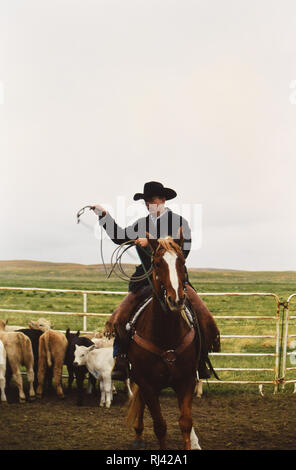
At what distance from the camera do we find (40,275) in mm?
74062

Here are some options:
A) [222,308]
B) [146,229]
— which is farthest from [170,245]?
[222,308]

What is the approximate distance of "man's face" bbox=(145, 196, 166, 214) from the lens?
5793 mm

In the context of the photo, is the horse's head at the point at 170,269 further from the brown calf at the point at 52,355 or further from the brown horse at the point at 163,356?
the brown calf at the point at 52,355

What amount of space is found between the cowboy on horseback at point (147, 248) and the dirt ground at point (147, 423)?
44.2 inches

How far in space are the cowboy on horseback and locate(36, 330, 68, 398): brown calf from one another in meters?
2.97

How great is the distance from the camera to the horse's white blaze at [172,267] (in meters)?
4.41

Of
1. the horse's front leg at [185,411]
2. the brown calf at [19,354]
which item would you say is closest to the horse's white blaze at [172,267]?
the horse's front leg at [185,411]

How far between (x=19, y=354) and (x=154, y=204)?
13.4ft

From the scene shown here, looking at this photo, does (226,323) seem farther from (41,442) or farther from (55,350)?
(41,442)

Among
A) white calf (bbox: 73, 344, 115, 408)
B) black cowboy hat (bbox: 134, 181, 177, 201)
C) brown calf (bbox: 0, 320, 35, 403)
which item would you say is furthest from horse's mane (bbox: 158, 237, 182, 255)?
brown calf (bbox: 0, 320, 35, 403)

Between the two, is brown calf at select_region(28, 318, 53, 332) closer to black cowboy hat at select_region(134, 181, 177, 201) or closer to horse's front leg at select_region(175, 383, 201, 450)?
black cowboy hat at select_region(134, 181, 177, 201)

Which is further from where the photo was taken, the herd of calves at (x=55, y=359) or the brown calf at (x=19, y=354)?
the brown calf at (x=19, y=354)

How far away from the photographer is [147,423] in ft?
23.8
